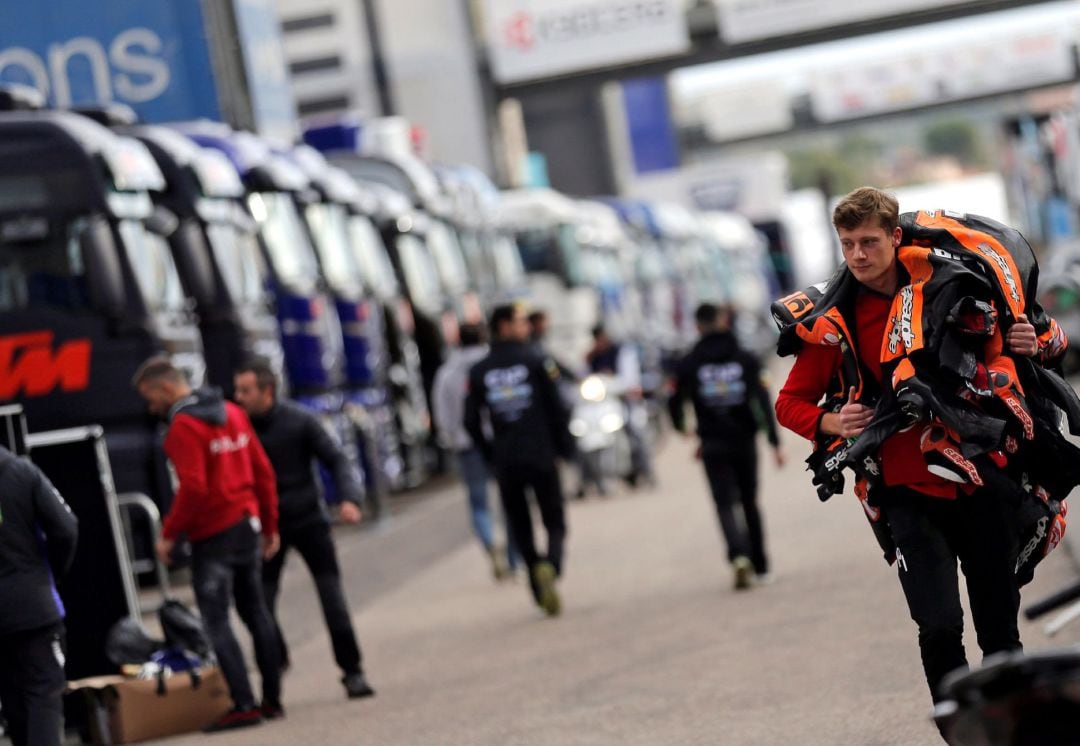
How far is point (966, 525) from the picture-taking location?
22.0ft

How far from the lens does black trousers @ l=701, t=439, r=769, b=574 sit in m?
13.8

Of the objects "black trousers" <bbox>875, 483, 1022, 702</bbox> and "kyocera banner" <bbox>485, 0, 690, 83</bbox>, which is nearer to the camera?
"black trousers" <bbox>875, 483, 1022, 702</bbox>

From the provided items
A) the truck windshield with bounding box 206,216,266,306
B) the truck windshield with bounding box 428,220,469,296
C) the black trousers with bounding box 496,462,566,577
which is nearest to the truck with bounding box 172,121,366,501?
the truck windshield with bounding box 206,216,266,306

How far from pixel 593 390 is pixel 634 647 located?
11.7 metres

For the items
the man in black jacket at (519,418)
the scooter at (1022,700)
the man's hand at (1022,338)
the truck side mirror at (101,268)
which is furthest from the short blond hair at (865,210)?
the truck side mirror at (101,268)

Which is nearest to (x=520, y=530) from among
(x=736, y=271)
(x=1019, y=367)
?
(x=1019, y=367)

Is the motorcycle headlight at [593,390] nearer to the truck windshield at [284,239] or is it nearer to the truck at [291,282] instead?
the truck at [291,282]

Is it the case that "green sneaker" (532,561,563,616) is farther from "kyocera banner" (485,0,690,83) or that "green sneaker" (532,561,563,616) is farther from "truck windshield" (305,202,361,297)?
"kyocera banner" (485,0,690,83)

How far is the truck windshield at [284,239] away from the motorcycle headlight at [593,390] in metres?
2.84

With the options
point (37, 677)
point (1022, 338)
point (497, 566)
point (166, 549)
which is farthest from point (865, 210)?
point (497, 566)

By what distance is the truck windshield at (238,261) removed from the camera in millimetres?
19609

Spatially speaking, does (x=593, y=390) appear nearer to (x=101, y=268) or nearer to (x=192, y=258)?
(x=192, y=258)

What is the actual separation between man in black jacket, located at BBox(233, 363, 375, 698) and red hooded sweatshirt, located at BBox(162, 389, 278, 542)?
567 millimetres

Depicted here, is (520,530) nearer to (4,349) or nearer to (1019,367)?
(4,349)
